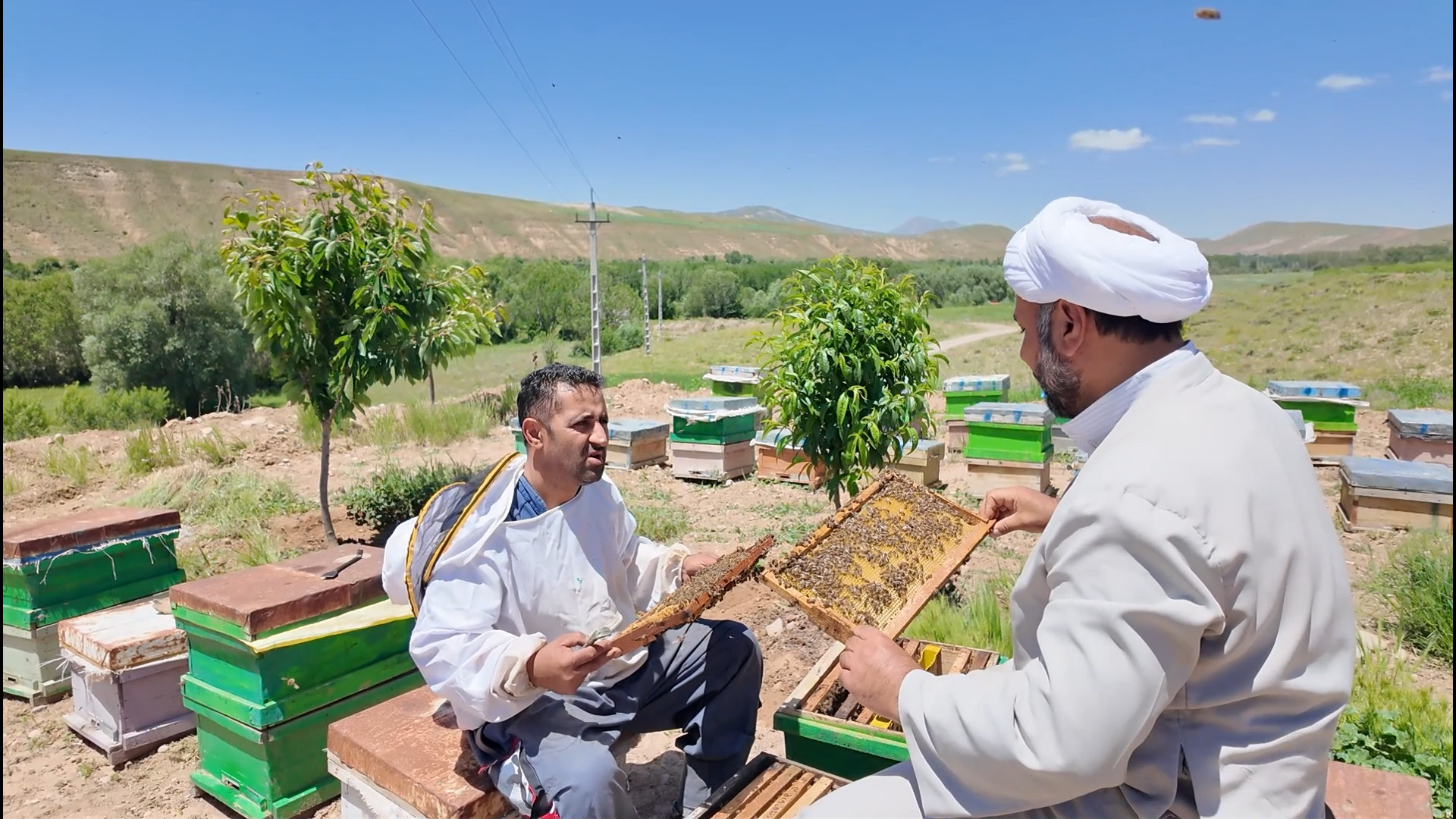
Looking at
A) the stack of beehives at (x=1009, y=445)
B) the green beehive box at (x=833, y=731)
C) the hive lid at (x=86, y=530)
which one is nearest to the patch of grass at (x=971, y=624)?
the green beehive box at (x=833, y=731)

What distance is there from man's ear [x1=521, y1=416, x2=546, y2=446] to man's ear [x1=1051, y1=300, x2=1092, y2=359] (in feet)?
6.12

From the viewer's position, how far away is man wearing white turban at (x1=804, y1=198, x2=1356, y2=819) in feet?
4.72

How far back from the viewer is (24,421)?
17438 millimetres

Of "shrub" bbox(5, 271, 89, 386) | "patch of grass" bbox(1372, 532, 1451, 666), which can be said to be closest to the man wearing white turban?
"patch of grass" bbox(1372, 532, 1451, 666)

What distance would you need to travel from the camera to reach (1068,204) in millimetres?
1926

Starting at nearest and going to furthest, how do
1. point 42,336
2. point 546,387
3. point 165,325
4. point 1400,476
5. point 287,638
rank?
point 546,387, point 287,638, point 1400,476, point 165,325, point 42,336

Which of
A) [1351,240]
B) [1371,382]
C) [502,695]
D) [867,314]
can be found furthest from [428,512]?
[1351,240]

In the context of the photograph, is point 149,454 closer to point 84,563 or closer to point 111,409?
point 84,563

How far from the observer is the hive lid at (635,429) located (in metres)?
10.6

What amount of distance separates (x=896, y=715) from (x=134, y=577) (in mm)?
5022

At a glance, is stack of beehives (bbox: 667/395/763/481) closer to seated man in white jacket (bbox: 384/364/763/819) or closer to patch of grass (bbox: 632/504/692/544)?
patch of grass (bbox: 632/504/692/544)

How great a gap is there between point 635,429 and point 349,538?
3.76 m

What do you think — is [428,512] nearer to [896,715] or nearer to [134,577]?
[896,715]

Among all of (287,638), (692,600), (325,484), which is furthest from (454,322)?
(692,600)
